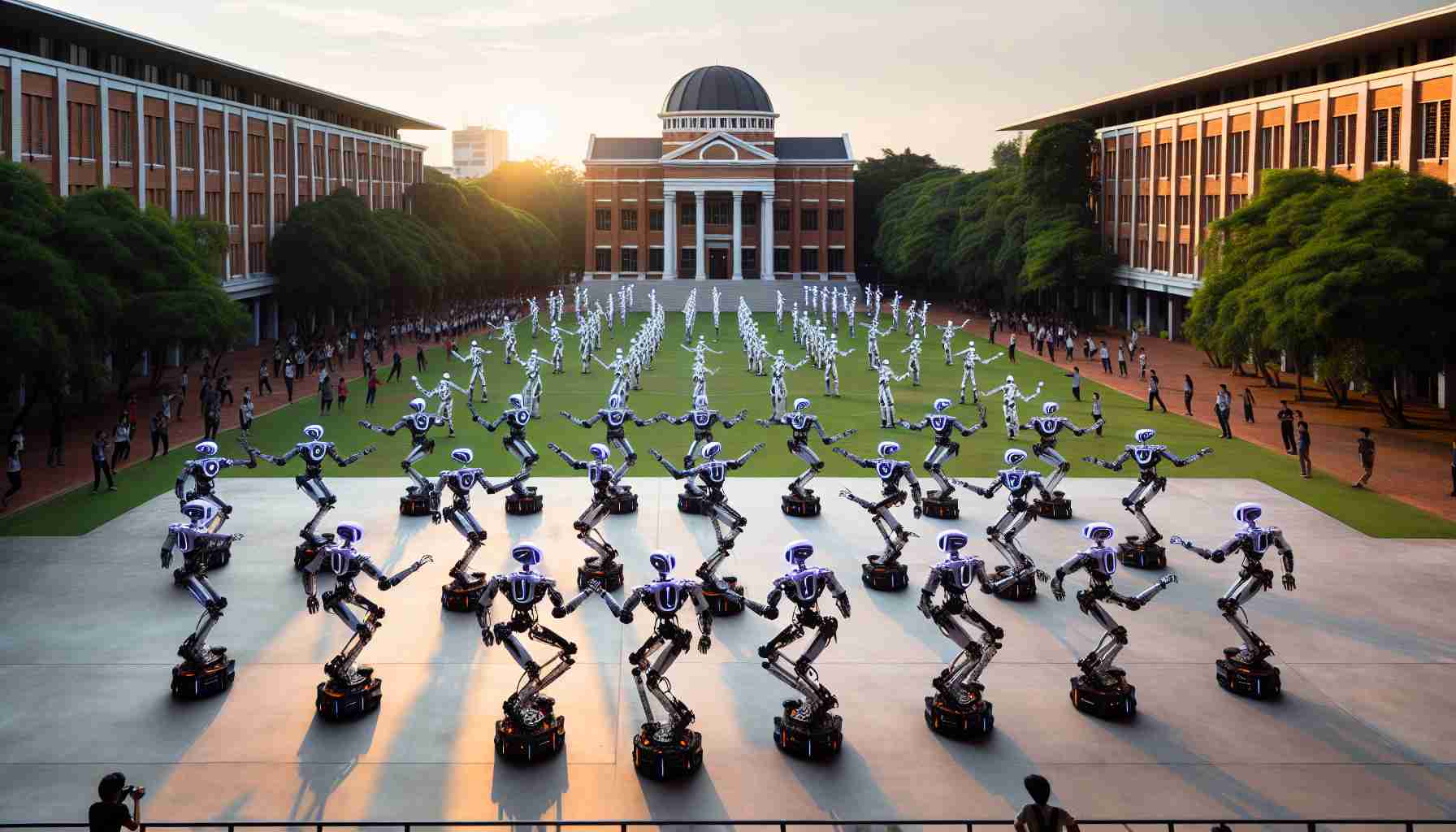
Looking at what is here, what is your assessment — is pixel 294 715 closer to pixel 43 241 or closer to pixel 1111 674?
pixel 1111 674

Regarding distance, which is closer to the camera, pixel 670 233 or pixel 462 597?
pixel 462 597

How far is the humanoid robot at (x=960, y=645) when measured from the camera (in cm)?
1435

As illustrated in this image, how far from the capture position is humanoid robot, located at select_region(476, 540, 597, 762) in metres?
13.8

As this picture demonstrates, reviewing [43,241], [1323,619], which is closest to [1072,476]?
[1323,619]

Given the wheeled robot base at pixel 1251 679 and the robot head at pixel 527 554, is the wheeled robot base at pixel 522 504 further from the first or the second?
the wheeled robot base at pixel 1251 679

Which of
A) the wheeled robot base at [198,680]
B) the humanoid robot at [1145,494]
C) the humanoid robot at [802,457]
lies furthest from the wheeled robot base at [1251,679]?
the wheeled robot base at [198,680]

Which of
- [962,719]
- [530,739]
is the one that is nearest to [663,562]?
[530,739]

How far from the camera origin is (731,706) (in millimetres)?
15523

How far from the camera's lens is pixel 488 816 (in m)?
12.6

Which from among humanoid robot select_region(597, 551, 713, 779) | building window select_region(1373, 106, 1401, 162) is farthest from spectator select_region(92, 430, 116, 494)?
building window select_region(1373, 106, 1401, 162)

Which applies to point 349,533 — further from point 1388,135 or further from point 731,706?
point 1388,135

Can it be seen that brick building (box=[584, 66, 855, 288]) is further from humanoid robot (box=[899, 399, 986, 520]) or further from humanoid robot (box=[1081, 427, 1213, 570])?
humanoid robot (box=[1081, 427, 1213, 570])

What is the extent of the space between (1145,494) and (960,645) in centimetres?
717

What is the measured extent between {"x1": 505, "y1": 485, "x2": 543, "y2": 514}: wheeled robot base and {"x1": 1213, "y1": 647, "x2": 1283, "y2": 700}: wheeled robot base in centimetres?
1435
